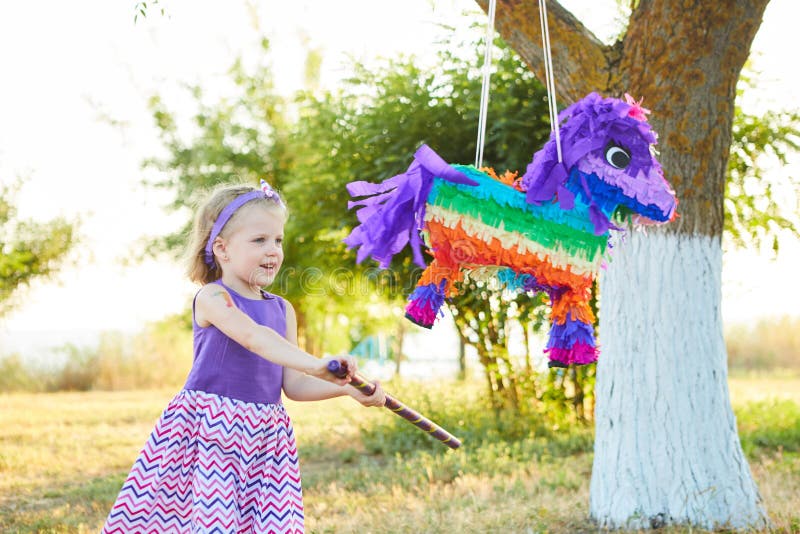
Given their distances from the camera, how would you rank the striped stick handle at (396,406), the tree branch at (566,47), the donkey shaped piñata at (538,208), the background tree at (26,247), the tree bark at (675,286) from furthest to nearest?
1. the background tree at (26,247)
2. the tree branch at (566,47)
3. the tree bark at (675,286)
4. the donkey shaped piñata at (538,208)
5. the striped stick handle at (396,406)

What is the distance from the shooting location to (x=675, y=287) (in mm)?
3299

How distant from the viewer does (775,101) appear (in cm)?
534

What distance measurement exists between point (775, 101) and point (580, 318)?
154 inches

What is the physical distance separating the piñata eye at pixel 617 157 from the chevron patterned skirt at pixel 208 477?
3.40ft

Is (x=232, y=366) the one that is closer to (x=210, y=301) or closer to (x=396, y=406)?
(x=210, y=301)

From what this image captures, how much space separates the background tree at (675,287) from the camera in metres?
3.26

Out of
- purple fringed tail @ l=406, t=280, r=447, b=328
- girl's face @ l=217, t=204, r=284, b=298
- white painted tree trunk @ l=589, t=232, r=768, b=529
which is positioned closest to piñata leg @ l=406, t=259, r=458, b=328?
purple fringed tail @ l=406, t=280, r=447, b=328

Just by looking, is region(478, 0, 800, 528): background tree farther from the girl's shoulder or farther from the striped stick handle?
the girl's shoulder

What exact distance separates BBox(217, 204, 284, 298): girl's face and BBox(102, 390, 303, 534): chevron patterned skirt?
302mm

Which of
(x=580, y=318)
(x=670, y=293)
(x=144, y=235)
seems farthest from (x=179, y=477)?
(x=144, y=235)

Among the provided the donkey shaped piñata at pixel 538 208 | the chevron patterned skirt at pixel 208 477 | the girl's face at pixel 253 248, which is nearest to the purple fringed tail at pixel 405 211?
the donkey shaped piñata at pixel 538 208

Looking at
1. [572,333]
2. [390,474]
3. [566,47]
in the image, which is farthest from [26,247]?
[572,333]

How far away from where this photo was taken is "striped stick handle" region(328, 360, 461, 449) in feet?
5.77

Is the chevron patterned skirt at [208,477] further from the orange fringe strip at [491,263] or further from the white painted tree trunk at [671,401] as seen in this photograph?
the white painted tree trunk at [671,401]
